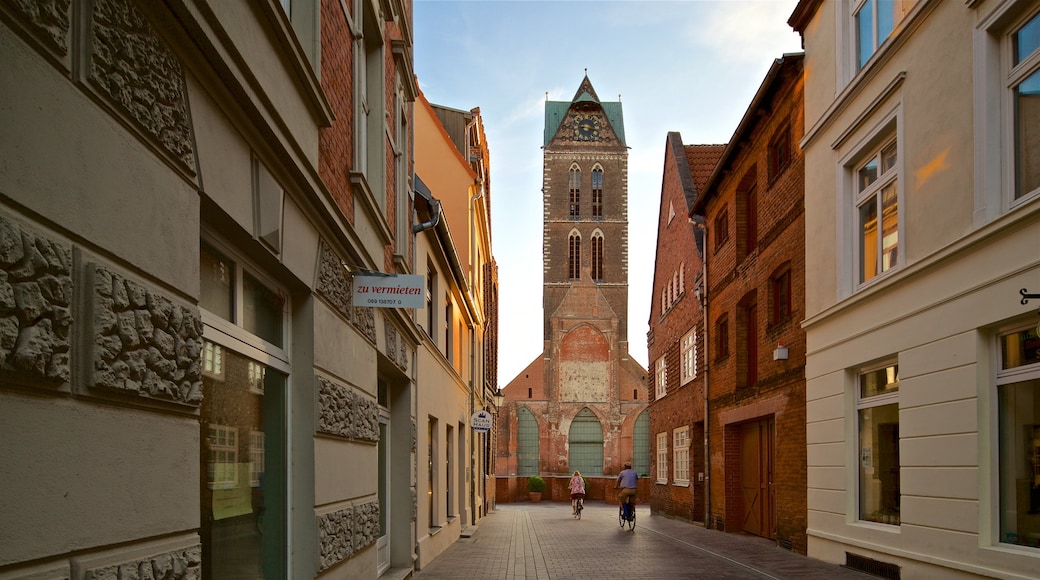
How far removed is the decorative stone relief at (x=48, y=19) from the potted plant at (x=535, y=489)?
4661cm

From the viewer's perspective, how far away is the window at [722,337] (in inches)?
864

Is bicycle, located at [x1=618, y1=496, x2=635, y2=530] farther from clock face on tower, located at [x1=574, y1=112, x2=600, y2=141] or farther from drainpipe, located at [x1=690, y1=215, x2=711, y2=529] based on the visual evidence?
clock face on tower, located at [x1=574, y1=112, x2=600, y2=141]

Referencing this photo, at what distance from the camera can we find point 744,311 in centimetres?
2020

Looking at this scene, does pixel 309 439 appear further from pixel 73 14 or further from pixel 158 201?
pixel 73 14

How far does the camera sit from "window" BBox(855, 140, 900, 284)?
1151cm

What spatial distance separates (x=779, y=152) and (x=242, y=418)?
14.8 m

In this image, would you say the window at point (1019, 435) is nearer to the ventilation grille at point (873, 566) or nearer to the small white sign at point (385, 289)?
the ventilation grille at point (873, 566)

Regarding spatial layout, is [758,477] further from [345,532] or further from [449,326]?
[345,532]

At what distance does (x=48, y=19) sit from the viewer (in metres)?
2.49

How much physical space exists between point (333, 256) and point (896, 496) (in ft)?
26.5

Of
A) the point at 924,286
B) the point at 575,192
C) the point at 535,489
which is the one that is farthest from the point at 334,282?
the point at 575,192

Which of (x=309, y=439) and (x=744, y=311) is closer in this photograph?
(x=309, y=439)

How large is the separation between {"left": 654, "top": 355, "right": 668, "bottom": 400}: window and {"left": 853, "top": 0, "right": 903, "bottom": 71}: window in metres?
17.7

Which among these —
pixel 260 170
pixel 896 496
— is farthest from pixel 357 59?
pixel 896 496
